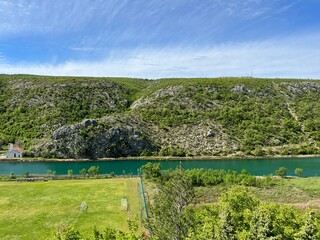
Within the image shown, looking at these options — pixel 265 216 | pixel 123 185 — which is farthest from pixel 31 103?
pixel 265 216

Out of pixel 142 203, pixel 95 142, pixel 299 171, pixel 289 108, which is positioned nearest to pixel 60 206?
pixel 142 203

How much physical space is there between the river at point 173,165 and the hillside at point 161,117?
7621mm

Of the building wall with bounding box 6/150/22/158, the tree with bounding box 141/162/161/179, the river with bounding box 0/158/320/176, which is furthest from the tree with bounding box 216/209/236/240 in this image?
the building wall with bounding box 6/150/22/158

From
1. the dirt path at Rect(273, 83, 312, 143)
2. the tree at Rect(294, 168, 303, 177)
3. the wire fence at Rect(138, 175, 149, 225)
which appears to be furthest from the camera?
the dirt path at Rect(273, 83, 312, 143)

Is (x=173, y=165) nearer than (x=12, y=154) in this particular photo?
Yes

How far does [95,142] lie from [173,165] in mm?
30446

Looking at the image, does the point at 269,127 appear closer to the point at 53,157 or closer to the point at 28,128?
the point at 53,157

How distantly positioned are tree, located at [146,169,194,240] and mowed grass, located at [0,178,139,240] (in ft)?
38.0

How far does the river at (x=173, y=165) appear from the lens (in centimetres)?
7731

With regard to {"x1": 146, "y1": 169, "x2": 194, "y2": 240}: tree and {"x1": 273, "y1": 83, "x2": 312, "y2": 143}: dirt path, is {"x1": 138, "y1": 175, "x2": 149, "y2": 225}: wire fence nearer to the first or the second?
{"x1": 146, "y1": 169, "x2": 194, "y2": 240}: tree

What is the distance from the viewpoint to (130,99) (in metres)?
145

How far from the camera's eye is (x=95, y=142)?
102 metres

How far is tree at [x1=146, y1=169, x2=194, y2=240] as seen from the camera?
20031 mm

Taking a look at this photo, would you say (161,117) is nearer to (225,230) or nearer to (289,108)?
(289,108)
